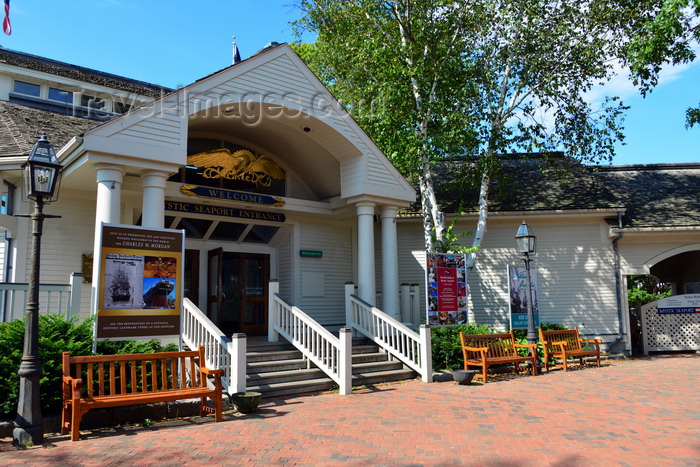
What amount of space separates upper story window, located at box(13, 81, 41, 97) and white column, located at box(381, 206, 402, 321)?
11405mm

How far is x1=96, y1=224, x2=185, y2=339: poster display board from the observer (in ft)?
26.3

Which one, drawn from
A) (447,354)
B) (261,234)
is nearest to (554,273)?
(447,354)

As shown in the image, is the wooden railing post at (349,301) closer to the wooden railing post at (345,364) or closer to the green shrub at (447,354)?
the green shrub at (447,354)

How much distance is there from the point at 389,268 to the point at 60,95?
11.9 meters

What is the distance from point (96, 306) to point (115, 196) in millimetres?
2381

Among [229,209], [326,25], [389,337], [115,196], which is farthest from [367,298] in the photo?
[326,25]

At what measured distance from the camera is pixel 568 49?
53.7 feet

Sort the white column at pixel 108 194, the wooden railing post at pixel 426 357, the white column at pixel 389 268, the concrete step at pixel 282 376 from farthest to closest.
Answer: the white column at pixel 389 268
the wooden railing post at pixel 426 357
the concrete step at pixel 282 376
the white column at pixel 108 194

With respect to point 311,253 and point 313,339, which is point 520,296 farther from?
point 313,339

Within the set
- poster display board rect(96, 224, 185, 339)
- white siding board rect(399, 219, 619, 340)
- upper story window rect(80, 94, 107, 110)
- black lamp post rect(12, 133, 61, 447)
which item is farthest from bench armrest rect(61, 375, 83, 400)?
upper story window rect(80, 94, 107, 110)

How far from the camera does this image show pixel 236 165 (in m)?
13.0

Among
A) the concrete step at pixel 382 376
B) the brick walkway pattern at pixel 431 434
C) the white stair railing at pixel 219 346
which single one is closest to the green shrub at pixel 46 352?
the brick walkway pattern at pixel 431 434

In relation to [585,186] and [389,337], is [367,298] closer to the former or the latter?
[389,337]

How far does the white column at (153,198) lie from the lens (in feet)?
31.8
